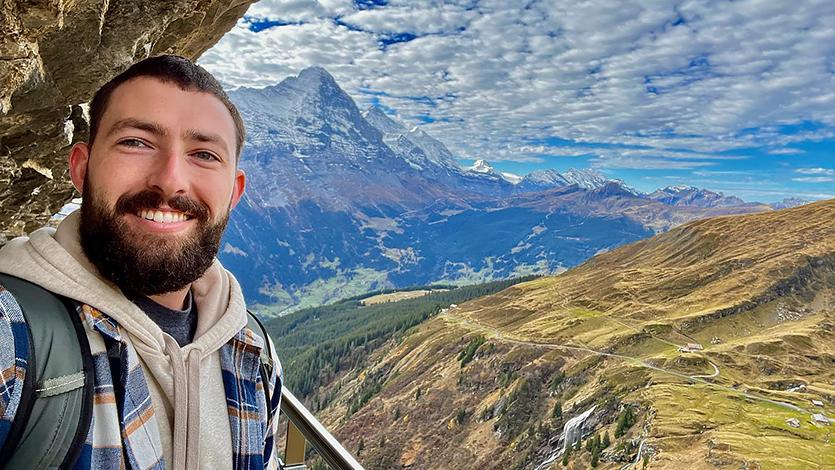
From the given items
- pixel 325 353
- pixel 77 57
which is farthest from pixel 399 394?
pixel 77 57

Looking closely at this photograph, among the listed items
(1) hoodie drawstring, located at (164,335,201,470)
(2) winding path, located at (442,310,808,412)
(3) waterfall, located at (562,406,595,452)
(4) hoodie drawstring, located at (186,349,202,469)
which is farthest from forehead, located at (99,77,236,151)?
(2) winding path, located at (442,310,808,412)

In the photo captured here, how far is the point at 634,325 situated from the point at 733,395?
94.1ft

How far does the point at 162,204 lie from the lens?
5.46ft

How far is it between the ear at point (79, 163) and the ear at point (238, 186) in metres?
0.48

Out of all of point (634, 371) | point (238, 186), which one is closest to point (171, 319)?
point (238, 186)

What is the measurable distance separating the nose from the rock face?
2.16 meters

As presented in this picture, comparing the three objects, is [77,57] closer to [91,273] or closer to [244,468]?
[91,273]

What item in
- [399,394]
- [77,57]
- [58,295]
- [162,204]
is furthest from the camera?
[399,394]

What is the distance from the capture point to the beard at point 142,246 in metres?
1.58

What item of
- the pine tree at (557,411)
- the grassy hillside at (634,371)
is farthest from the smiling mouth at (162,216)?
the pine tree at (557,411)

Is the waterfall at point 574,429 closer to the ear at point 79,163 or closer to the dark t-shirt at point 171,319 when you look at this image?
the dark t-shirt at point 171,319

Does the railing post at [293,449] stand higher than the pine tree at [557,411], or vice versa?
the railing post at [293,449]

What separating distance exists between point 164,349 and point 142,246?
0.34m

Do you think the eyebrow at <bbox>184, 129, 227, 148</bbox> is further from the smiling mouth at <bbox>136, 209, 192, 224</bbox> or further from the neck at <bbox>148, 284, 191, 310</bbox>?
the neck at <bbox>148, 284, 191, 310</bbox>
